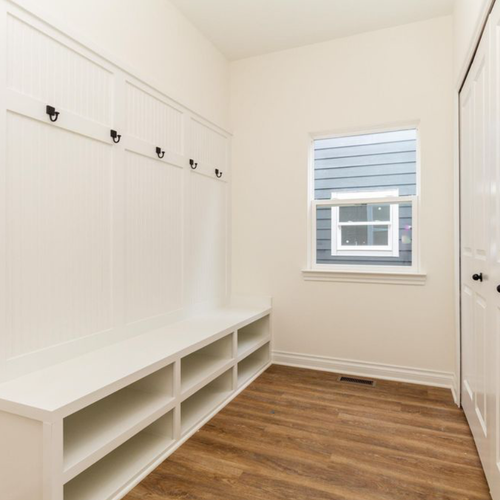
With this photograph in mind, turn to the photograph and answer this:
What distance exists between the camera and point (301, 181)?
11.4ft

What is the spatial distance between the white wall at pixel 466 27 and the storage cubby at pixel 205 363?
2.32 meters

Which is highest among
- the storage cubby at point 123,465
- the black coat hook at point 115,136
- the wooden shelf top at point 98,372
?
the black coat hook at point 115,136

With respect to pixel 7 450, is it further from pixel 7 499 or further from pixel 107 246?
pixel 107 246

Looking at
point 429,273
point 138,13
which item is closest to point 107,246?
point 138,13

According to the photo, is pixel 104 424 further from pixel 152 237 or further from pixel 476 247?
pixel 476 247

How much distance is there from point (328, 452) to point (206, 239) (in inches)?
73.9

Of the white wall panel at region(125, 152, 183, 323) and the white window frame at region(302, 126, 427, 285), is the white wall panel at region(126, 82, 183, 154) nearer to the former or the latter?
the white wall panel at region(125, 152, 183, 323)

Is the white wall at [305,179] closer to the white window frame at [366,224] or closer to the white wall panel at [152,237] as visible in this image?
the white window frame at [366,224]

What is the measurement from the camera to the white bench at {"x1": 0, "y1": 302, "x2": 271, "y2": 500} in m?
1.45

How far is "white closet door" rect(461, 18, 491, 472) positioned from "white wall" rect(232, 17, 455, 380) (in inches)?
18.0

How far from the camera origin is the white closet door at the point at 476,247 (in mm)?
1818

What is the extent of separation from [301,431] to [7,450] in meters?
1.51

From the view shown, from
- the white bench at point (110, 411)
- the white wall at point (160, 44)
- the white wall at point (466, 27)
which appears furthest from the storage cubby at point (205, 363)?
the white wall at point (466, 27)

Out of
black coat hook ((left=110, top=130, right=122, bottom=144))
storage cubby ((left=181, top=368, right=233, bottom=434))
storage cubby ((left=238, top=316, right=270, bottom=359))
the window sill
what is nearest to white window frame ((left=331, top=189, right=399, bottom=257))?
the window sill
